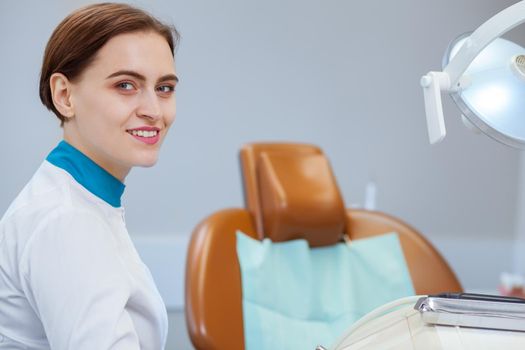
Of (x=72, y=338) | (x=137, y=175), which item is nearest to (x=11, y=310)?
(x=72, y=338)

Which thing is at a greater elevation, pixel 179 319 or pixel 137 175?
pixel 137 175

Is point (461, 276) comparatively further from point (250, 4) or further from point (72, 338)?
point (72, 338)

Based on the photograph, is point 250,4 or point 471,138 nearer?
point 250,4

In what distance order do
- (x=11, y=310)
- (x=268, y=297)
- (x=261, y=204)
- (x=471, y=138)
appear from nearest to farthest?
(x=11, y=310)
(x=268, y=297)
(x=261, y=204)
(x=471, y=138)

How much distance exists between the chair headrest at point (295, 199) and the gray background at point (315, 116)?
1.30m

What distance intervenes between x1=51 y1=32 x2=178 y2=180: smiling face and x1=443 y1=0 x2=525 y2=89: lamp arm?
354 mm

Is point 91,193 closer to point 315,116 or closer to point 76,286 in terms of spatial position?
point 76,286

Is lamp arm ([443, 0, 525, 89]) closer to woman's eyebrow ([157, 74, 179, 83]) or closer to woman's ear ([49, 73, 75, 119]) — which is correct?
woman's eyebrow ([157, 74, 179, 83])

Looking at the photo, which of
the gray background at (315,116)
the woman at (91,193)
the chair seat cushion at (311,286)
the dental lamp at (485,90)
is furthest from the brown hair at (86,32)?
the gray background at (315,116)

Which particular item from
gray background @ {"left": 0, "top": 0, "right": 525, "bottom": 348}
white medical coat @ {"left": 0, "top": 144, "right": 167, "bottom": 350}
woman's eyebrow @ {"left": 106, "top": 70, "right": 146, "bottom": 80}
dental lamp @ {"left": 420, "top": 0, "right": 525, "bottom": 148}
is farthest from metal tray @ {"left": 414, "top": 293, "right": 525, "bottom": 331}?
gray background @ {"left": 0, "top": 0, "right": 525, "bottom": 348}

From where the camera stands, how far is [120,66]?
798 mm

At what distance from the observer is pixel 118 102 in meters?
0.80

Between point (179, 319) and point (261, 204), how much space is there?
4.74 ft

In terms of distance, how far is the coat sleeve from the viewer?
0.69 meters
